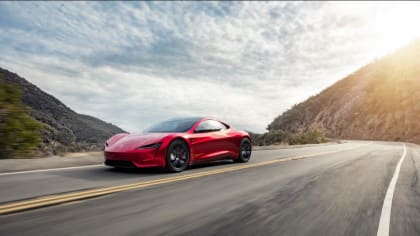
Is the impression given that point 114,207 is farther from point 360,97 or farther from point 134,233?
point 360,97

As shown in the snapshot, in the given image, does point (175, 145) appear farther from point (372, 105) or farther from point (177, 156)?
point (372, 105)

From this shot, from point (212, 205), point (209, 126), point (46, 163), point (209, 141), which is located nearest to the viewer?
point (212, 205)

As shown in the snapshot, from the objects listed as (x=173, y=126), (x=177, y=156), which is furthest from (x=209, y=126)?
(x=177, y=156)

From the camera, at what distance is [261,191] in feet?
21.0

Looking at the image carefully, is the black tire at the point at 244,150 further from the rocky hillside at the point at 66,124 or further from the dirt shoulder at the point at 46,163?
the rocky hillside at the point at 66,124

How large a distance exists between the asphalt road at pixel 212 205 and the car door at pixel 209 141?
0.71 m

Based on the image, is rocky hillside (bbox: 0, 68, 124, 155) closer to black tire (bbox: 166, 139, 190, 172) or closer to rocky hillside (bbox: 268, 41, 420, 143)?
black tire (bbox: 166, 139, 190, 172)

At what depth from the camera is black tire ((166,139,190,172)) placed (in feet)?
26.2

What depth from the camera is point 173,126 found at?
29.8ft

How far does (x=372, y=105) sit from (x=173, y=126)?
63.6 meters

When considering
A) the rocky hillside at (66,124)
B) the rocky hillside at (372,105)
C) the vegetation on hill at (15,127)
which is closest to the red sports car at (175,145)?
the vegetation on hill at (15,127)

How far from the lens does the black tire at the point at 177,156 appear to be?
7.99 m

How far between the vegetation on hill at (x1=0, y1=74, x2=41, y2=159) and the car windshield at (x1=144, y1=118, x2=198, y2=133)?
122 inches

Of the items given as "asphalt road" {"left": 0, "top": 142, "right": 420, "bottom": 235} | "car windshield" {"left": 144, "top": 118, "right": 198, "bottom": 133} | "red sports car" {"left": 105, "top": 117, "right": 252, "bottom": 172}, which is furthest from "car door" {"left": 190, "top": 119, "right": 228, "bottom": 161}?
"asphalt road" {"left": 0, "top": 142, "right": 420, "bottom": 235}
